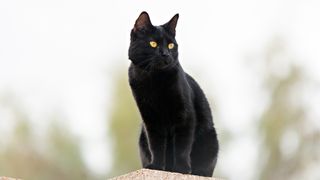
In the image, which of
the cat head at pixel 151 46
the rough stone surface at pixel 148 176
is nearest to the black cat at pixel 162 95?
the cat head at pixel 151 46

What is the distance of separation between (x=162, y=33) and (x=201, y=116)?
506 mm

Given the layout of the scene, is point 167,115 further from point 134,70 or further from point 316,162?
point 316,162

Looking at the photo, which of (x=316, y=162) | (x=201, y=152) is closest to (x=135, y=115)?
(x=316, y=162)

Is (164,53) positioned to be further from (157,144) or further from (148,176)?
(148,176)

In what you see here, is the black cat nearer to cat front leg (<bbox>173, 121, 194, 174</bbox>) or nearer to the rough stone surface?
cat front leg (<bbox>173, 121, 194, 174</bbox>)

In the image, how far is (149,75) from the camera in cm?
430

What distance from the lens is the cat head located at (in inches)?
167

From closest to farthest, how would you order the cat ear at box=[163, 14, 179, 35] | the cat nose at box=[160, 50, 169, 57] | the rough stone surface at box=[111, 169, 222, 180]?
the rough stone surface at box=[111, 169, 222, 180] < the cat nose at box=[160, 50, 169, 57] < the cat ear at box=[163, 14, 179, 35]

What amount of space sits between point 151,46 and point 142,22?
145mm

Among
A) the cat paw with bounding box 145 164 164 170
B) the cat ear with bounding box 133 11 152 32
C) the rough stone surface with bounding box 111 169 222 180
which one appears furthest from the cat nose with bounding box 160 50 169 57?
the rough stone surface with bounding box 111 169 222 180

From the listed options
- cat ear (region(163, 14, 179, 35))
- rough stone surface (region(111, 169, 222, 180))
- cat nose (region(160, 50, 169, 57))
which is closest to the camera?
rough stone surface (region(111, 169, 222, 180))

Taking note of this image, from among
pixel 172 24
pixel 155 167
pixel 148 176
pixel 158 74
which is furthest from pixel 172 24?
pixel 148 176

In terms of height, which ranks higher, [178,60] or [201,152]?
[178,60]

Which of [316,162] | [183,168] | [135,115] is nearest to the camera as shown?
[183,168]
